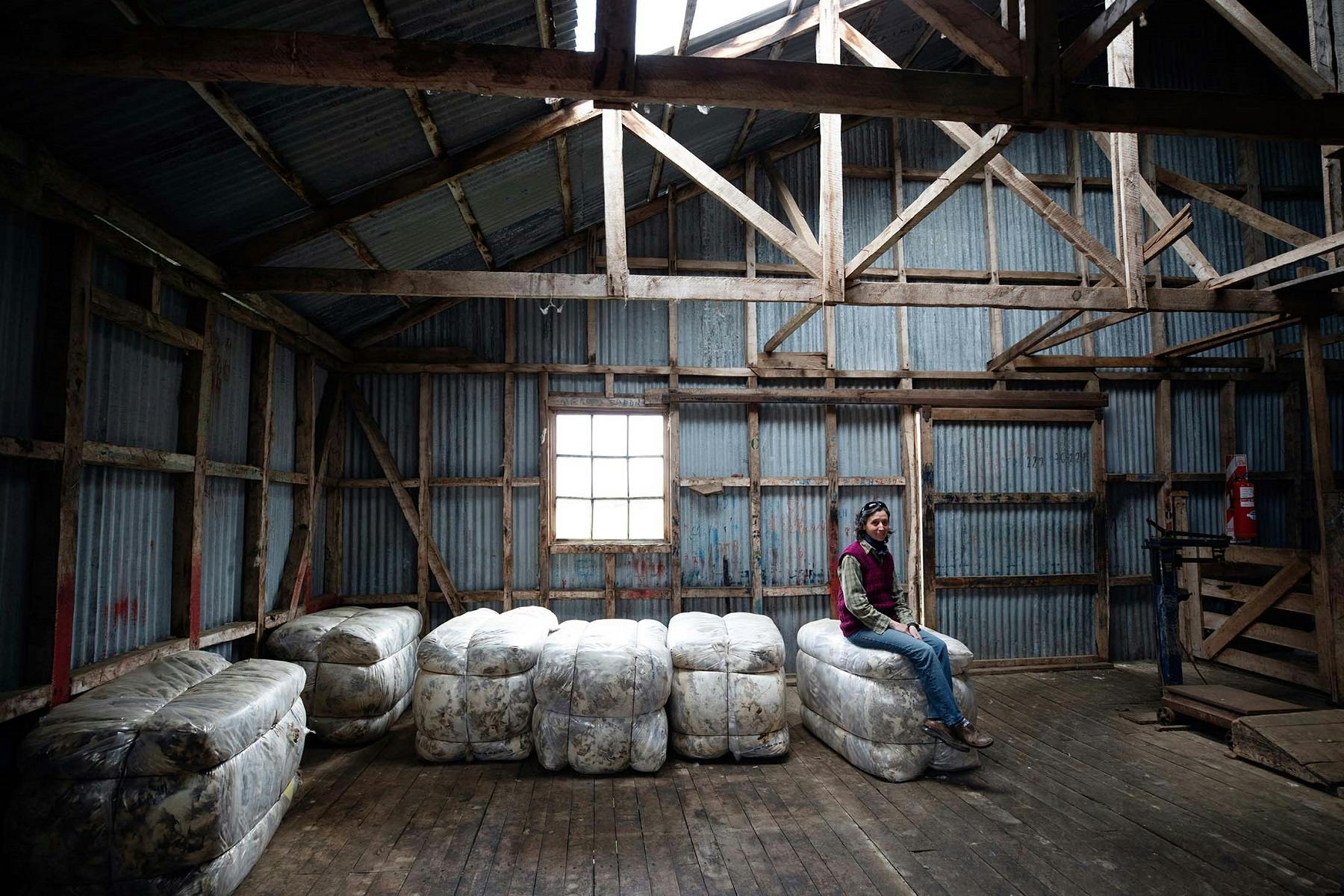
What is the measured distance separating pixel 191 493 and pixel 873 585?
197 inches

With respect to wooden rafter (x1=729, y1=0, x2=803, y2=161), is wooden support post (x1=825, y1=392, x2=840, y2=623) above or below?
below

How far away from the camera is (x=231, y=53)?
2662 millimetres

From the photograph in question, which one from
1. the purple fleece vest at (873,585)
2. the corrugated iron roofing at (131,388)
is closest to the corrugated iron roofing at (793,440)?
the purple fleece vest at (873,585)

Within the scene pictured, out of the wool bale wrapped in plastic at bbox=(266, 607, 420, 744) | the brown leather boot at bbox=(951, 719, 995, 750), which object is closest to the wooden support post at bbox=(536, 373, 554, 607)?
the wool bale wrapped in plastic at bbox=(266, 607, 420, 744)

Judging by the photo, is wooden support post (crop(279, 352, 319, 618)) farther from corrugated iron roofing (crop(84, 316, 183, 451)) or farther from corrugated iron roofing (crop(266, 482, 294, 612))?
corrugated iron roofing (crop(84, 316, 183, 451))

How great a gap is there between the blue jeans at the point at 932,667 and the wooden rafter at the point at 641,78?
3.31 metres

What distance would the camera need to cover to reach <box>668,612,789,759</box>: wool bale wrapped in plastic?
498cm

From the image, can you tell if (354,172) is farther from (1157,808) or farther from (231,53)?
(1157,808)

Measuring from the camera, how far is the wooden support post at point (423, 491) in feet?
24.0

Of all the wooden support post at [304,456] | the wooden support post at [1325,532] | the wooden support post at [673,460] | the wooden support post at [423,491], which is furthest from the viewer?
the wooden support post at [673,460]

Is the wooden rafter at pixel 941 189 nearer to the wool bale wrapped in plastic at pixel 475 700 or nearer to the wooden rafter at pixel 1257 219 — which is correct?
the wooden rafter at pixel 1257 219

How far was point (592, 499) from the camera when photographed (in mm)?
7680

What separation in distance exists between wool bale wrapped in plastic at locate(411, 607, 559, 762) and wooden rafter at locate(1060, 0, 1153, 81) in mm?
4809

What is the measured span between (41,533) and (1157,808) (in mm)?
6581
